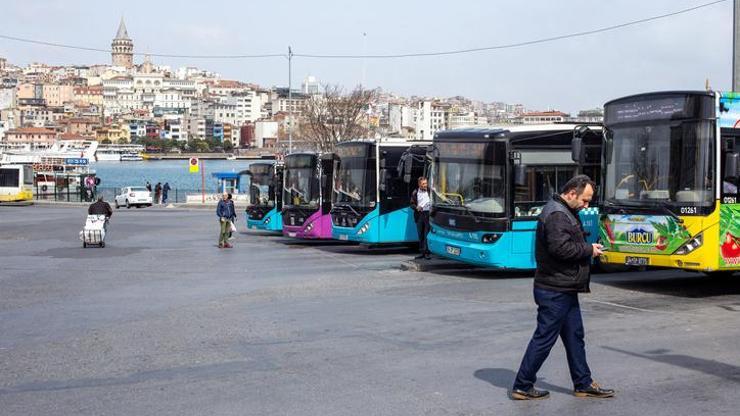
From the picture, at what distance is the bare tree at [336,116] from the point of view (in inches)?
2822

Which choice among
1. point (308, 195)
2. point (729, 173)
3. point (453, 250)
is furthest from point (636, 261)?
point (308, 195)

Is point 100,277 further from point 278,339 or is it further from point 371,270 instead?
point 278,339

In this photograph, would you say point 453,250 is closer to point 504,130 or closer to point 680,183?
point 504,130

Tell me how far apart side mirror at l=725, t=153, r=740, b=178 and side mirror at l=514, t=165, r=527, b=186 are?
11.8 ft

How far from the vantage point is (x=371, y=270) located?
19328mm

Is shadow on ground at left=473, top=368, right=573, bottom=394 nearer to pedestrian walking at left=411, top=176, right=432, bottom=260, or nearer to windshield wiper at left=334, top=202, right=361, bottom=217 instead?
pedestrian walking at left=411, top=176, right=432, bottom=260

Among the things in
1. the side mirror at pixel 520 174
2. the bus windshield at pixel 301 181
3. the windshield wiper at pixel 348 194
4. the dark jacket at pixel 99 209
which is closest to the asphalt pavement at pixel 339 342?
the side mirror at pixel 520 174

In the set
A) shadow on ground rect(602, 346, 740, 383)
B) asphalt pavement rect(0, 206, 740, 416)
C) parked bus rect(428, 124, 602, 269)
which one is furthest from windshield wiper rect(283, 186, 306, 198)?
shadow on ground rect(602, 346, 740, 383)

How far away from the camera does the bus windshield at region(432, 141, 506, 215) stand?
55.9 feet

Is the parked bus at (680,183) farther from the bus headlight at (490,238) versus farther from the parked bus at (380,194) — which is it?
the parked bus at (380,194)

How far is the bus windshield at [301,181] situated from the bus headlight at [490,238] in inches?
395

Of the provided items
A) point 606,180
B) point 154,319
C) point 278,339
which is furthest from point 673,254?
point 154,319

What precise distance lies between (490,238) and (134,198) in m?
48.9

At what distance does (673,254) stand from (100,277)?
1108 cm
